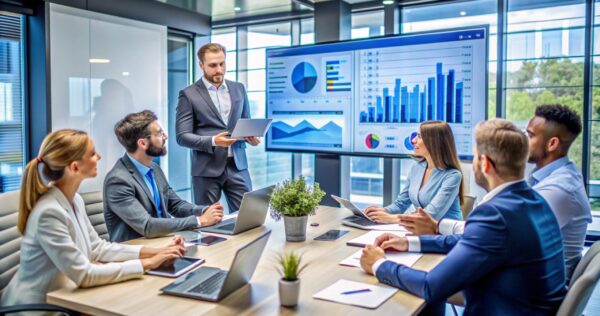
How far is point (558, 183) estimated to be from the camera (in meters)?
2.33

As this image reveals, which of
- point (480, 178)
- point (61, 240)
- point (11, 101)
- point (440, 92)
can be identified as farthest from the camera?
point (440, 92)

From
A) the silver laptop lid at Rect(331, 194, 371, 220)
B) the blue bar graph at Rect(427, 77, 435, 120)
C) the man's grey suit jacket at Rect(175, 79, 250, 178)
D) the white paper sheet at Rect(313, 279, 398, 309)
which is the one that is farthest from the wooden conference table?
the blue bar graph at Rect(427, 77, 435, 120)

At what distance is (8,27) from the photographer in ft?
13.8

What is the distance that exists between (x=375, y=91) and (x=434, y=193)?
1865mm

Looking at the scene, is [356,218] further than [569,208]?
Yes

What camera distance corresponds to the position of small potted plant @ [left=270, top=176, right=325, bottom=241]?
8.06 feet

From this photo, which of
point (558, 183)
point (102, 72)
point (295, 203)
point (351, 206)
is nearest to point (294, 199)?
point (295, 203)

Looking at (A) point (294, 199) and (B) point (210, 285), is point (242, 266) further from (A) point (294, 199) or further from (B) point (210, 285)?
(A) point (294, 199)

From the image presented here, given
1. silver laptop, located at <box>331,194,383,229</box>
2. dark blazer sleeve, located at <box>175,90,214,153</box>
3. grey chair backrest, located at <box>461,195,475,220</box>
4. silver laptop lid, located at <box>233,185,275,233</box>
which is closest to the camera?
silver laptop lid, located at <box>233,185,275,233</box>

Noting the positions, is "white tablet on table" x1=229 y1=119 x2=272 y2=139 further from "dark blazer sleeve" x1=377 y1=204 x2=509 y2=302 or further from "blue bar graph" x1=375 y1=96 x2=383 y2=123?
"dark blazer sleeve" x1=377 y1=204 x2=509 y2=302

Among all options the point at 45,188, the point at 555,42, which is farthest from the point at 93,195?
the point at 555,42

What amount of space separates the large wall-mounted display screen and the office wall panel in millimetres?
1141

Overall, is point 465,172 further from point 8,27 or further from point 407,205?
point 8,27

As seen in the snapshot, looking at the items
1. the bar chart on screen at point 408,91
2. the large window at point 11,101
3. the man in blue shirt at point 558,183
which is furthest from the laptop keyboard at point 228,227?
the large window at point 11,101
